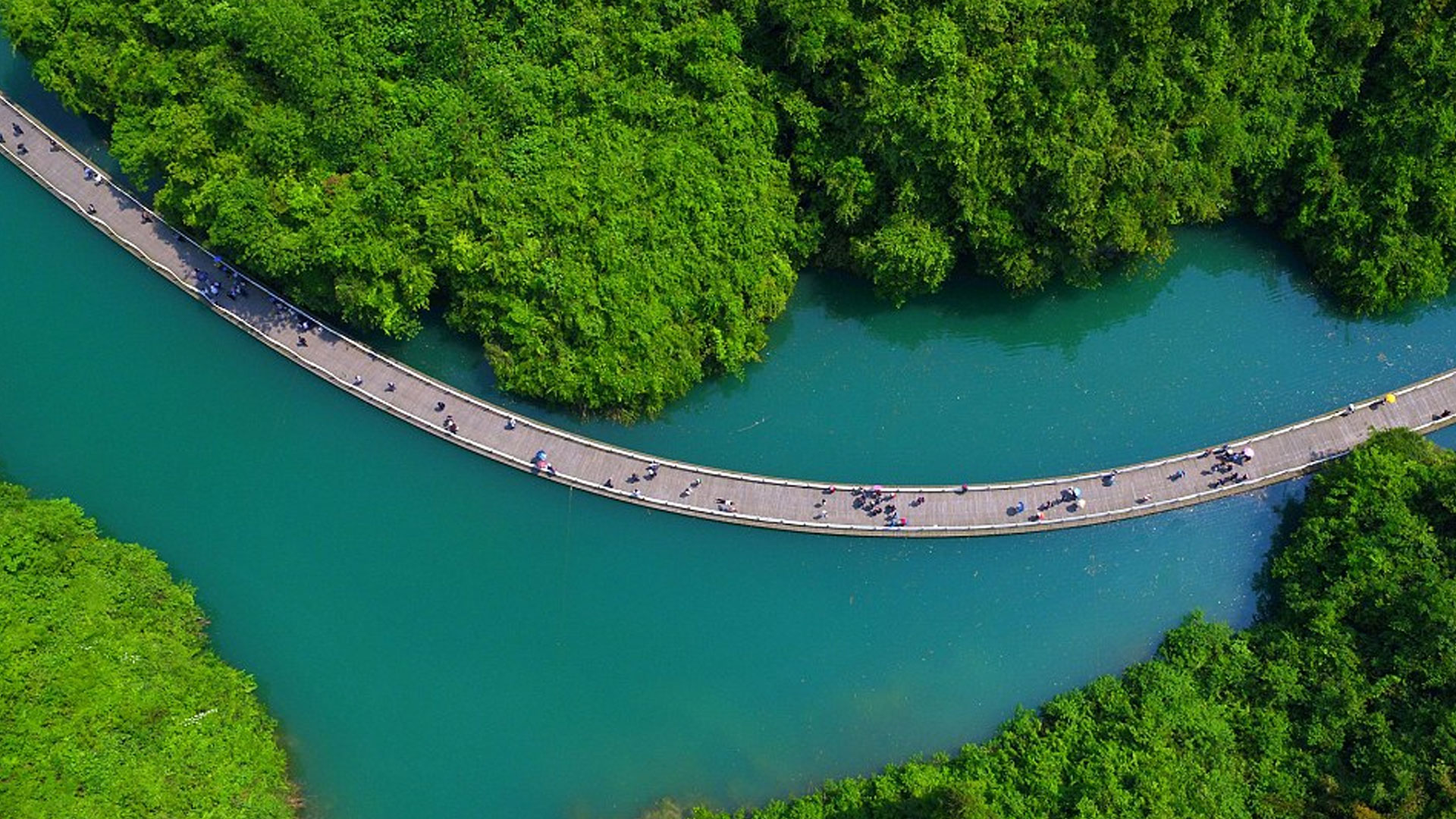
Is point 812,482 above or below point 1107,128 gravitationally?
below

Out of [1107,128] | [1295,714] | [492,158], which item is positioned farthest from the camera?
[492,158]

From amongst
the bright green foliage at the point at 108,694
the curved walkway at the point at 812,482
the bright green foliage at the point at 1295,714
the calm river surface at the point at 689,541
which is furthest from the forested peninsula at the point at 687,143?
the bright green foliage at the point at 108,694

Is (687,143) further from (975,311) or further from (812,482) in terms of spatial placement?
(812,482)

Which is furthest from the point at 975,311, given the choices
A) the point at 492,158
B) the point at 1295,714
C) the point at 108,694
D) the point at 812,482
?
the point at 108,694

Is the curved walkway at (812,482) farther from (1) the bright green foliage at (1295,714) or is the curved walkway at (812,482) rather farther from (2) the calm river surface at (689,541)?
(1) the bright green foliage at (1295,714)

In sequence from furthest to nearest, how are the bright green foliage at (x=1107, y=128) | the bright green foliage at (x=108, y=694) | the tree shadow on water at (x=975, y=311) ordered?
1. the tree shadow on water at (x=975, y=311)
2. the bright green foliage at (x=1107, y=128)
3. the bright green foliage at (x=108, y=694)

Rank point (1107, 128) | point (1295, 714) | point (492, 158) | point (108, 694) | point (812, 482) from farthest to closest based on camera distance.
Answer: point (812, 482) < point (492, 158) < point (1295, 714) < point (1107, 128) < point (108, 694)

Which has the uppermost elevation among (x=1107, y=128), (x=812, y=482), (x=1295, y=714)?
(x=1107, y=128)

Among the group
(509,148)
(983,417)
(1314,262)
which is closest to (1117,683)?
(983,417)
